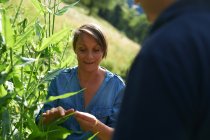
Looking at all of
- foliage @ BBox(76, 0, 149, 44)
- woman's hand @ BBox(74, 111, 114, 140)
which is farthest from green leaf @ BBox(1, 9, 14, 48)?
foliage @ BBox(76, 0, 149, 44)

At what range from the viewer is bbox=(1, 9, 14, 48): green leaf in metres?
1.73

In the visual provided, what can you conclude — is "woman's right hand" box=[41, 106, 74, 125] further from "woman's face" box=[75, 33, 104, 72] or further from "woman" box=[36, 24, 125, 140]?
"woman's face" box=[75, 33, 104, 72]

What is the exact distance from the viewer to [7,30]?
1777 mm

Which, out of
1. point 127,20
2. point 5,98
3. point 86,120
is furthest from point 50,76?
point 127,20

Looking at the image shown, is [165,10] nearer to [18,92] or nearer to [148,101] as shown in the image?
[148,101]

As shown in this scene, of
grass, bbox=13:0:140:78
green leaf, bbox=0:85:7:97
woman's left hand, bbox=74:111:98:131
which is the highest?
green leaf, bbox=0:85:7:97

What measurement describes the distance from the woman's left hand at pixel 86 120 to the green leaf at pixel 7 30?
547 millimetres

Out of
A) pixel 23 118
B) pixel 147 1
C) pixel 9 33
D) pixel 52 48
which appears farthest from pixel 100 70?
pixel 147 1

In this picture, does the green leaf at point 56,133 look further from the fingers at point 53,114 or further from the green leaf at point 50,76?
the green leaf at point 50,76

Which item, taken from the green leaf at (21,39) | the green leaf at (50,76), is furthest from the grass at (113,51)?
the green leaf at (21,39)

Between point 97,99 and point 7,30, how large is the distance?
1005 millimetres

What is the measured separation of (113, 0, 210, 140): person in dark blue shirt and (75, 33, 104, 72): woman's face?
5.64 feet

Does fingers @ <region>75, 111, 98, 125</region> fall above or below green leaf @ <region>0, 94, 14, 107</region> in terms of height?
below

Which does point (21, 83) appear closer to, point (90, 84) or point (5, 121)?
point (5, 121)
